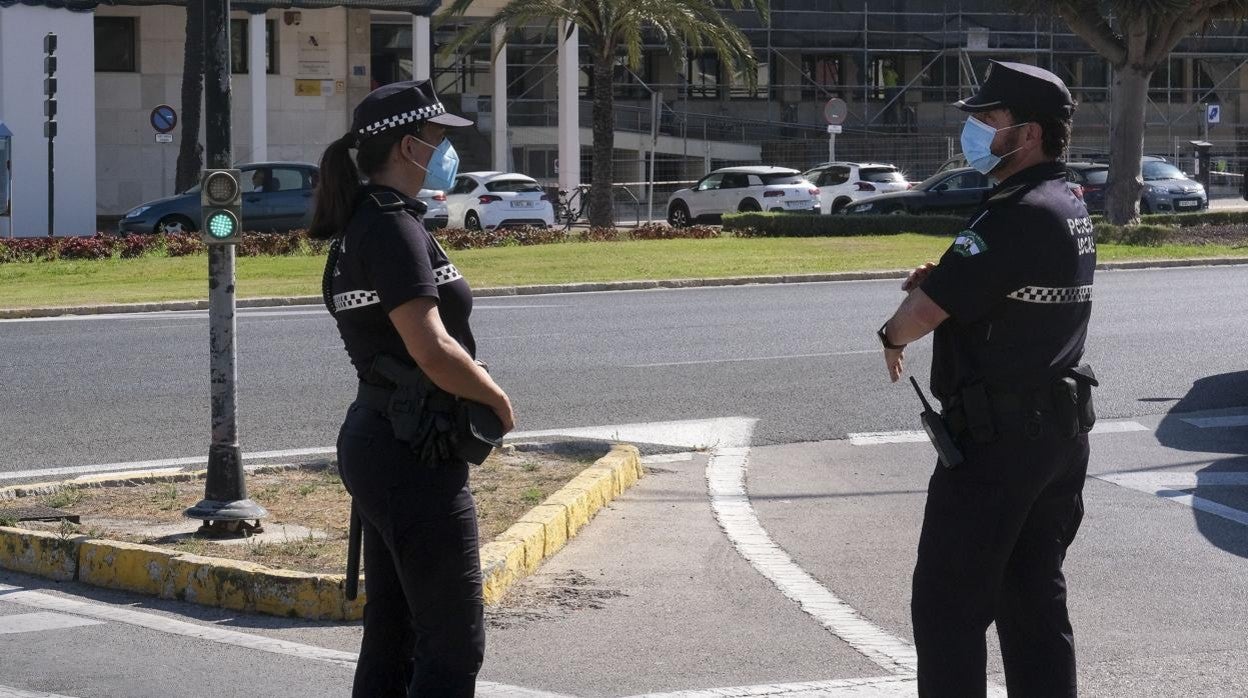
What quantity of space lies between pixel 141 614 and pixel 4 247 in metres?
19.7

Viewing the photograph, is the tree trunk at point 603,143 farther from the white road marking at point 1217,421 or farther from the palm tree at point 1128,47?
the white road marking at point 1217,421

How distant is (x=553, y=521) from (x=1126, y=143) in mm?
24945

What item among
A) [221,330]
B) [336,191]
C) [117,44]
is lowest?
[221,330]

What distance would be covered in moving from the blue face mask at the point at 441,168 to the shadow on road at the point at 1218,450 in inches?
175

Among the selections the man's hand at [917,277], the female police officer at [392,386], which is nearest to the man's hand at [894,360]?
the man's hand at [917,277]

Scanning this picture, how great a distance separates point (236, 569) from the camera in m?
6.31

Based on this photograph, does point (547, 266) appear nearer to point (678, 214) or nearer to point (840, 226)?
point (840, 226)

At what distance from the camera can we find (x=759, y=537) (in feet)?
24.6

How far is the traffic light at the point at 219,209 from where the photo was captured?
7137mm

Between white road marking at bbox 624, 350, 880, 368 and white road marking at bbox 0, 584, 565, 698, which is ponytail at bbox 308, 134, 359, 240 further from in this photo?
white road marking at bbox 624, 350, 880, 368

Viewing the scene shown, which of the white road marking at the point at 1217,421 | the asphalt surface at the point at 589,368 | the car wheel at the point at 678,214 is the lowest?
the white road marking at the point at 1217,421

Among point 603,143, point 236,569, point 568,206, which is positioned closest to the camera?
point 236,569

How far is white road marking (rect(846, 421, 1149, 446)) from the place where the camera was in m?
10.2

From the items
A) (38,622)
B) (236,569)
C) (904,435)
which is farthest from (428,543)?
(904,435)
